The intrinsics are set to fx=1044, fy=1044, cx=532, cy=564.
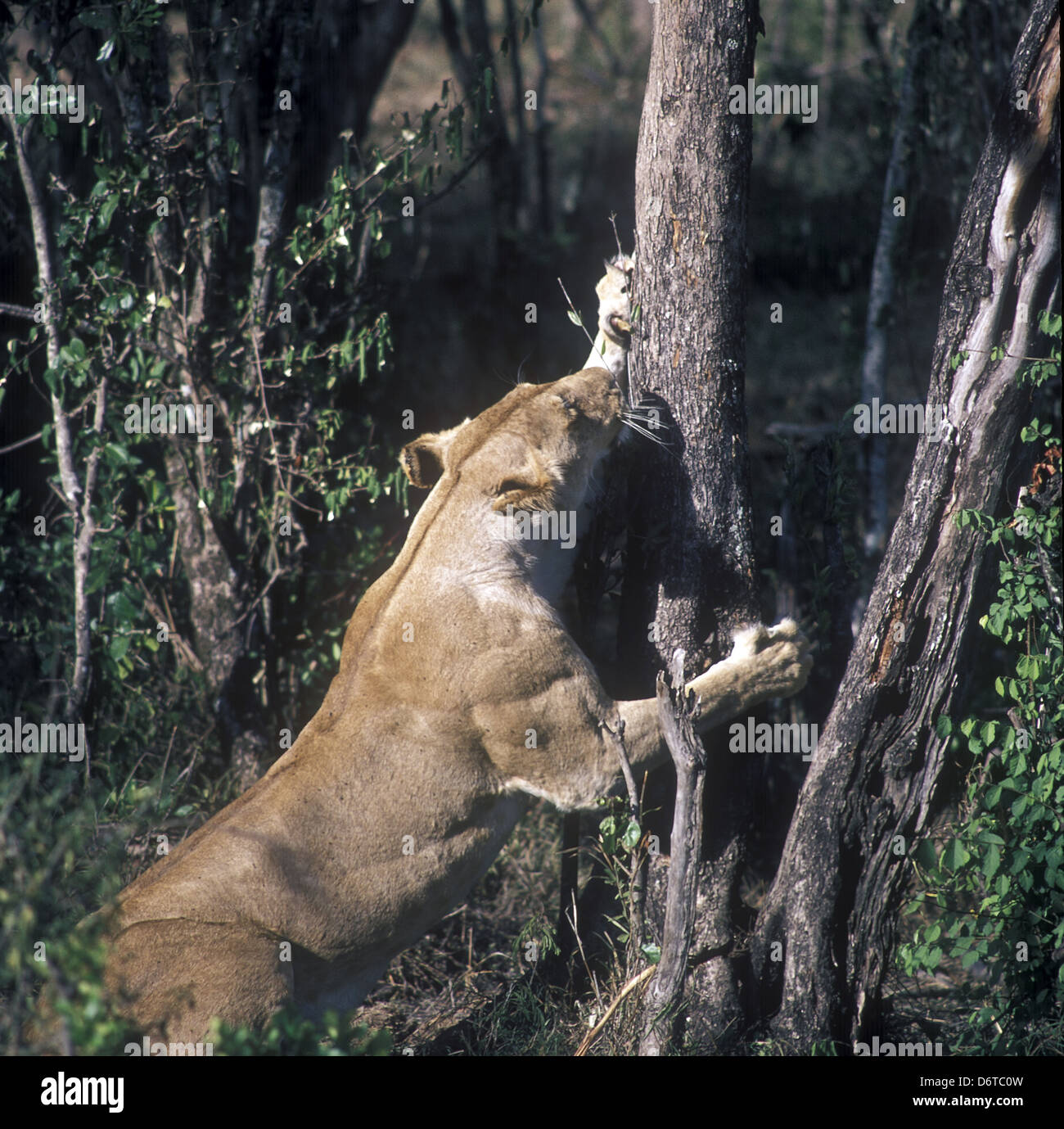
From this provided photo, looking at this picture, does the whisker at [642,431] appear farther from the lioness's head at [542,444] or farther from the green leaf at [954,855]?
the green leaf at [954,855]

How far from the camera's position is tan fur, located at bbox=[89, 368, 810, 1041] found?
154 inches

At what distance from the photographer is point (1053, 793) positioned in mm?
3902

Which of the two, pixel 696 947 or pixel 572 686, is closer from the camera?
pixel 572 686

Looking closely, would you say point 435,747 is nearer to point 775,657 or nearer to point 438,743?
point 438,743

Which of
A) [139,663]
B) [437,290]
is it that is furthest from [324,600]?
[437,290]

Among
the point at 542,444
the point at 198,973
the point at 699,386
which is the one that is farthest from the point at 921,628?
the point at 198,973

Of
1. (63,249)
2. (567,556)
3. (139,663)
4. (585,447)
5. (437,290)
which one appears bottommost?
(139,663)

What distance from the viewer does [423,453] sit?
470cm

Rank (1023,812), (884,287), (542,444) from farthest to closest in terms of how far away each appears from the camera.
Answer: (884,287) < (542,444) < (1023,812)

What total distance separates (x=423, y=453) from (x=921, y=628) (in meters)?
2.23

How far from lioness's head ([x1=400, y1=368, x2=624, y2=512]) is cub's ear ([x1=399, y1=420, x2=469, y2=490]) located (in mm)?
241
